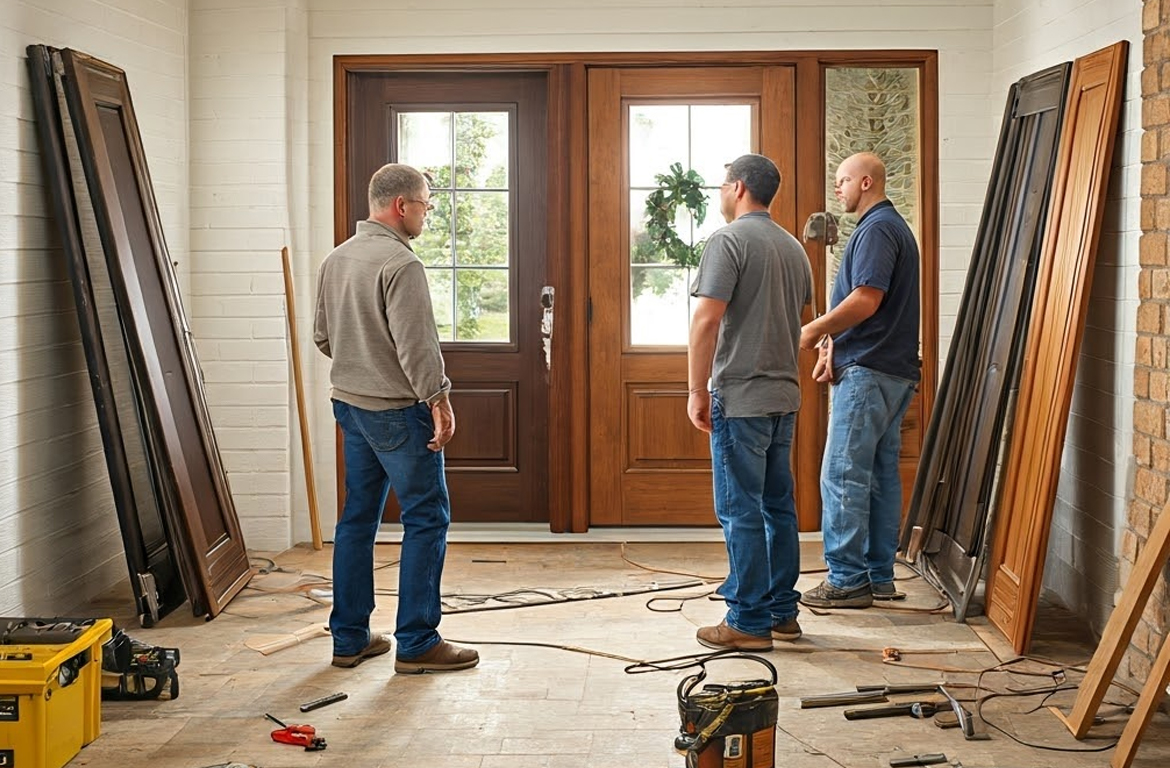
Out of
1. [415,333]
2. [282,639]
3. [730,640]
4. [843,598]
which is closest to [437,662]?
[282,639]

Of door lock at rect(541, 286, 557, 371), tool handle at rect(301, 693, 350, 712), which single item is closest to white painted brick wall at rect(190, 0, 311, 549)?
door lock at rect(541, 286, 557, 371)

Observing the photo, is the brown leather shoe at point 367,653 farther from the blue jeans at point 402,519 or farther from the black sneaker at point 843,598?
the black sneaker at point 843,598

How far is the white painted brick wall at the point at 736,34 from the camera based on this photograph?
6.41 metres

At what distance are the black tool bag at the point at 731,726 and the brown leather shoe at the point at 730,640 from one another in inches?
47.3

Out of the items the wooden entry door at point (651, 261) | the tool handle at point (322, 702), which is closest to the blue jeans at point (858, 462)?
the wooden entry door at point (651, 261)

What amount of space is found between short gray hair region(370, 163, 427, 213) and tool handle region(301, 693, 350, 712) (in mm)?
1544

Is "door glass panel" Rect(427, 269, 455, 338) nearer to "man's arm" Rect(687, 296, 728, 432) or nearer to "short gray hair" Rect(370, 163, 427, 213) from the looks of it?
"short gray hair" Rect(370, 163, 427, 213)

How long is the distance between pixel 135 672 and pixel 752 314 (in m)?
2.29

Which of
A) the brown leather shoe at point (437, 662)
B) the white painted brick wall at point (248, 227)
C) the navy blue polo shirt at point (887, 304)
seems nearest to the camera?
the brown leather shoe at point (437, 662)

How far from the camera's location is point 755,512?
461 centimetres

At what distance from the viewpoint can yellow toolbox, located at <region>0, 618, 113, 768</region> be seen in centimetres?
353

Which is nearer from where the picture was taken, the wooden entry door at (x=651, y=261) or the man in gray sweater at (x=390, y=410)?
the man in gray sweater at (x=390, y=410)

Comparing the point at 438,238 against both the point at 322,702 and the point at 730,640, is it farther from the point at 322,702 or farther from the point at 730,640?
the point at 322,702

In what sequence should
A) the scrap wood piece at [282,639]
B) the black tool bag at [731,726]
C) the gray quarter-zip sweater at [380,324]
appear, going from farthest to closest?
the scrap wood piece at [282,639], the gray quarter-zip sweater at [380,324], the black tool bag at [731,726]
